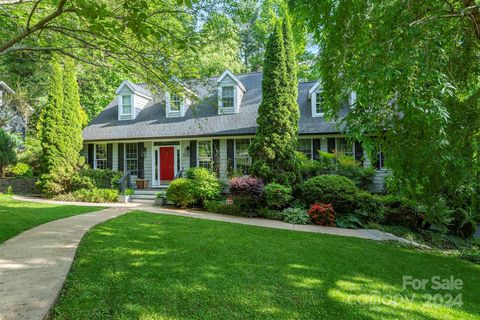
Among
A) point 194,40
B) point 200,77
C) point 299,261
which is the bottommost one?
point 299,261

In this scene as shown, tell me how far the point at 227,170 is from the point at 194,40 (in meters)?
8.98

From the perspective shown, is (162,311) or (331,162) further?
(331,162)

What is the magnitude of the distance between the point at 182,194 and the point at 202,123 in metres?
4.48

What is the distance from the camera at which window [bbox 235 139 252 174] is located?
13.5 m

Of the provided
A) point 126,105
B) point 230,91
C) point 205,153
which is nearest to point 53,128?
point 126,105

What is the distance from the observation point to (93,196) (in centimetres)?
1209

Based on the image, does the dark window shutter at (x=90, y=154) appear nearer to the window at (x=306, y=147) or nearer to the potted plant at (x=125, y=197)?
the potted plant at (x=125, y=197)

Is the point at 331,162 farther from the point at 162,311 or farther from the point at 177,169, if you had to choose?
the point at 162,311

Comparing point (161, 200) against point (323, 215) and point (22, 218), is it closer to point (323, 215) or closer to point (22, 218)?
point (22, 218)

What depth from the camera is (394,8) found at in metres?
3.69

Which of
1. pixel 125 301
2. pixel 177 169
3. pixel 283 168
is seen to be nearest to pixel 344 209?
pixel 283 168

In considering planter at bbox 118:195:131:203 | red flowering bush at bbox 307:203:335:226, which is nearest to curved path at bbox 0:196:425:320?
red flowering bush at bbox 307:203:335:226

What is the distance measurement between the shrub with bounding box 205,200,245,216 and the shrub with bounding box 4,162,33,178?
11.3 meters

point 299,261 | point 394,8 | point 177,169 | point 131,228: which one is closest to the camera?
point 394,8
